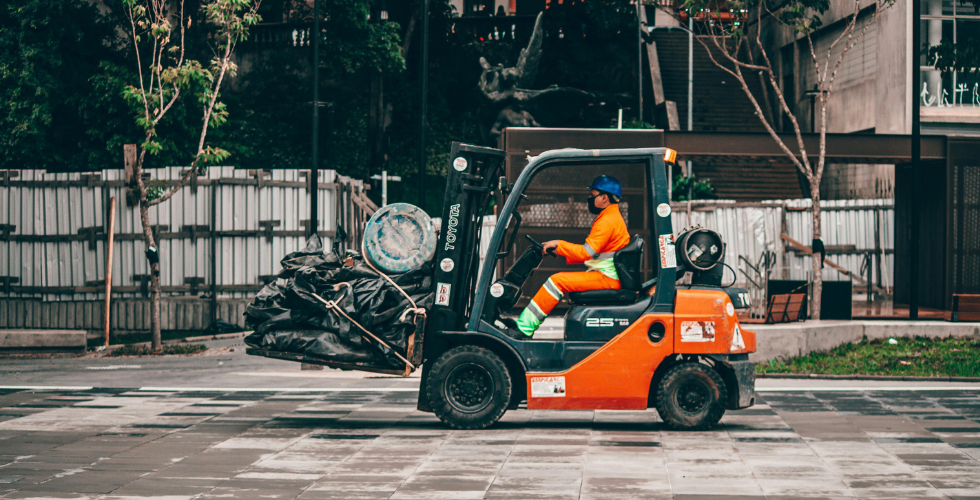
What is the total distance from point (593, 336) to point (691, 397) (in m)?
1.07

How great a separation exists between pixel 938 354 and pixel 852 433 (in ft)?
22.1

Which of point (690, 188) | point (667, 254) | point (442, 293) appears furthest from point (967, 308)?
point (442, 293)

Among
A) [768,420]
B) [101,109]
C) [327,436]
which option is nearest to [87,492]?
[327,436]

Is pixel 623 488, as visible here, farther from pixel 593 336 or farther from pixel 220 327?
pixel 220 327

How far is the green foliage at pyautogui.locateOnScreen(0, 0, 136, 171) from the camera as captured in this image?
24219mm

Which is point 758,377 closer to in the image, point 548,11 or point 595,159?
point 595,159

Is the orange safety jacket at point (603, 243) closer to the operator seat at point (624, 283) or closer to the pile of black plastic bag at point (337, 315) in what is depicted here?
the operator seat at point (624, 283)

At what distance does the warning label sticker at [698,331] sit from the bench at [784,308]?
22.7 ft

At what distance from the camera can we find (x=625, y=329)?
901cm

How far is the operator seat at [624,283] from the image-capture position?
352 inches

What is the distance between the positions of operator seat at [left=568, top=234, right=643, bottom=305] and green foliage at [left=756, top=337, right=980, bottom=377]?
18.2 ft

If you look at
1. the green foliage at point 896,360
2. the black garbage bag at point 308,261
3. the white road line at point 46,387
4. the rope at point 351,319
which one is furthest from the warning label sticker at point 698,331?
the white road line at point 46,387

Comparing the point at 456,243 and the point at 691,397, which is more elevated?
the point at 456,243

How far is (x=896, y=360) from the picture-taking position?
14.5m
